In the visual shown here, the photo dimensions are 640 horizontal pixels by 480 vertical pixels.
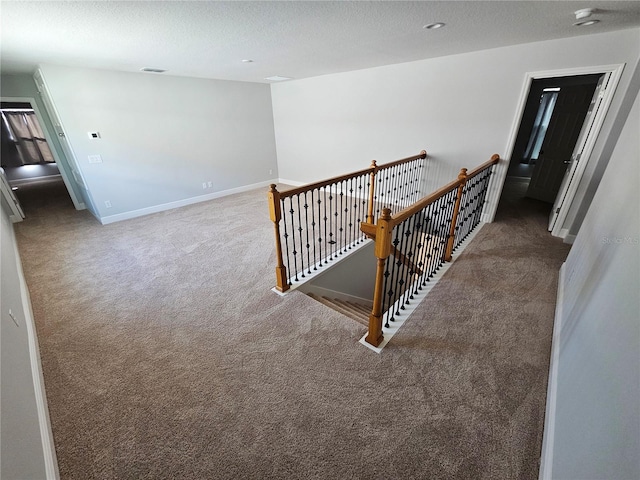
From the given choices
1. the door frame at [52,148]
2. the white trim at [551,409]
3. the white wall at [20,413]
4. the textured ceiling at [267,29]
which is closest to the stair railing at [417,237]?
the white trim at [551,409]

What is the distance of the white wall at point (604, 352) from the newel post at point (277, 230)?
2.08 metres

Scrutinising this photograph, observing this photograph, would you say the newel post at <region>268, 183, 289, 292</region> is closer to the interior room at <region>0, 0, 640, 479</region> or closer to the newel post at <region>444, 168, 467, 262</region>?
the interior room at <region>0, 0, 640, 479</region>

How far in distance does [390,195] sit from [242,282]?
10.7ft

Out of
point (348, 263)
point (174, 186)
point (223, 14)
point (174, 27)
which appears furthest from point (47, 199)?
point (348, 263)

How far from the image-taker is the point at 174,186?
199 inches

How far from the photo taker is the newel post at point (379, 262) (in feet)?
5.24

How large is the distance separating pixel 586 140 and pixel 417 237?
2.74m

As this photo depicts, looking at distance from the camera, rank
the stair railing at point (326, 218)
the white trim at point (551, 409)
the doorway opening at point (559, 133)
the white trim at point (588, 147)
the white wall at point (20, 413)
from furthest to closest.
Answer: the doorway opening at point (559, 133), the white trim at point (588, 147), the stair railing at point (326, 218), the white trim at point (551, 409), the white wall at point (20, 413)

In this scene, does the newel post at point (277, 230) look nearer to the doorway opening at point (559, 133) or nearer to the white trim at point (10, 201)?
the doorway opening at point (559, 133)

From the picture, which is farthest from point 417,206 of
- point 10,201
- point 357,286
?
point 10,201

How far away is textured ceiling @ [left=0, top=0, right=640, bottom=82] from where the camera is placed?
6.12ft

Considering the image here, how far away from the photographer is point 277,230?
242cm

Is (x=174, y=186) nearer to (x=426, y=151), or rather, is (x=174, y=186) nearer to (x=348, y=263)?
(x=348, y=263)

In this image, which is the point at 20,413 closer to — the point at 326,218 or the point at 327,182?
the point at 327,182
